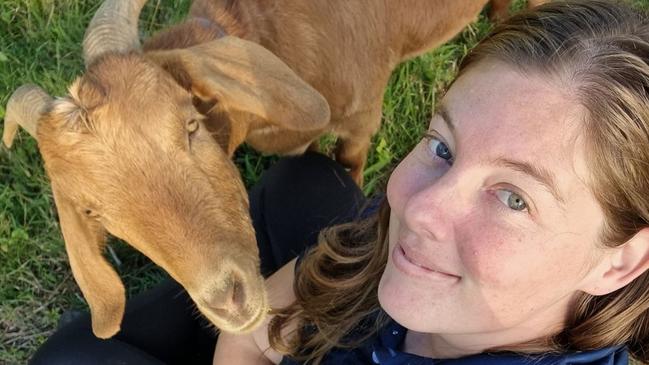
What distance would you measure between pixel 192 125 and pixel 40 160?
1687mm

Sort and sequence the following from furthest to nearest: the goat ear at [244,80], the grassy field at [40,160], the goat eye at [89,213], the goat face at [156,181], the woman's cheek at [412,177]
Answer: the grassy field at [40,160] < the goat ear at [244,80] < the goat eye at [89,213] < the goat face at [156,181] < the woman's cheek at [412,177]

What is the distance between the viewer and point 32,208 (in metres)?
3.47

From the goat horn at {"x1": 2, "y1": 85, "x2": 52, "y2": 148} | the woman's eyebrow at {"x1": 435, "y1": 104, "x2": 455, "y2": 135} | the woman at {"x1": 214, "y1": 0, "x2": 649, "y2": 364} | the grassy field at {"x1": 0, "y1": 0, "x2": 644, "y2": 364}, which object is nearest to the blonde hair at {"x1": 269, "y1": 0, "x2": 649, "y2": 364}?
the woman at {"x1": 214, "y1": 0, "x2": 649, "y2": 364}

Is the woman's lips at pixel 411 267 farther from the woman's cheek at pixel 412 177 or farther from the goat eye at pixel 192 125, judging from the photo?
the goat eye at pixel 192 125

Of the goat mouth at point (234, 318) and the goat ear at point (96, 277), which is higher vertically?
the goat mouth at point (234, 318)

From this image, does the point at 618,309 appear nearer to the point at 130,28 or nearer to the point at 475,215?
the point at 475,215

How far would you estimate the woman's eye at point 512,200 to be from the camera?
1.41 metres

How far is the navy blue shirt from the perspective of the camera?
1.60 meters

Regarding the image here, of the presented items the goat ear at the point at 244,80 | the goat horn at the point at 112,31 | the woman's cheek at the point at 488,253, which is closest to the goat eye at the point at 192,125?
the goat ear at the point at 244,80

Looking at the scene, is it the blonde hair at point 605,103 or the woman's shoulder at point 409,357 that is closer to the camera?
the blonde hair at point 605,103

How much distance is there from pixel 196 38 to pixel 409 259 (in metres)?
1.40

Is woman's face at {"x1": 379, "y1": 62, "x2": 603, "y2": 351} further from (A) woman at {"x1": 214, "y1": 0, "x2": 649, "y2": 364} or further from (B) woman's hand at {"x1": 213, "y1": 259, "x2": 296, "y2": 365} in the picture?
(B) woman's hand at {"x1": 213, "y1": 259, "x2": 296, "y2": 365}

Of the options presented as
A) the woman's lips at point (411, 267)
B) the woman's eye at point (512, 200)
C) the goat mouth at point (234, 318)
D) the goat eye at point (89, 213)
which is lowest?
the goat mouth at point (234, 318)

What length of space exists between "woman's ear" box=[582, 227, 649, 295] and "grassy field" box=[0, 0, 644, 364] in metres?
2.10
